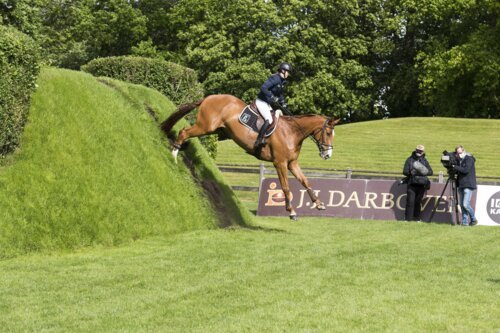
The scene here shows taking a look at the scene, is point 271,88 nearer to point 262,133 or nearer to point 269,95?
point 269,95

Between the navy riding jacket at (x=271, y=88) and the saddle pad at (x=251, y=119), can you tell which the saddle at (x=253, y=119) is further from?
the navy riding jacket at (x=271, y=88)

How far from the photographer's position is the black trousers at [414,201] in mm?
22406

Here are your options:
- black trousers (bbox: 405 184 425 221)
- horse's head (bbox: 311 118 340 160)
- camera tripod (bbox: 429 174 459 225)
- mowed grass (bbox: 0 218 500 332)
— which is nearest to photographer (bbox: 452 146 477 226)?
camera tripod (bbox: 429 174 459 225)

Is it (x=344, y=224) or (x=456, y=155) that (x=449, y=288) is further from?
(x=456, y=155)

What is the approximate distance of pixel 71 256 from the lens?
1202cm

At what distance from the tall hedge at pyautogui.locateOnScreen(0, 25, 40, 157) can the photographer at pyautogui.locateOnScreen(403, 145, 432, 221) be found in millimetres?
12352

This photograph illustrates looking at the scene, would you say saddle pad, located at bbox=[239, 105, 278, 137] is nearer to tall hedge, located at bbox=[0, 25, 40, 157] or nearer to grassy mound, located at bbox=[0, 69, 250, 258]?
grassy mound, located at bbox=[0, 69, 250, 258]

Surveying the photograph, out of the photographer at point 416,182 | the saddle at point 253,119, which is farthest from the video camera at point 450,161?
the saddle at point 253,119

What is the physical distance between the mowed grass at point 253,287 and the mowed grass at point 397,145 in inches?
906

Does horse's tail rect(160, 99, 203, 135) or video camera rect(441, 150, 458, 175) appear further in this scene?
video camera rect(441, 150, 458, 175)

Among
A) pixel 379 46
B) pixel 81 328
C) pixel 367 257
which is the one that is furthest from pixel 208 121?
pixel 379 46

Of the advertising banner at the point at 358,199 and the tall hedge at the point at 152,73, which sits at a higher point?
the tall hedge at the point at 152,73

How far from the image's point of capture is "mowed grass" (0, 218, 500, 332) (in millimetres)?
8055

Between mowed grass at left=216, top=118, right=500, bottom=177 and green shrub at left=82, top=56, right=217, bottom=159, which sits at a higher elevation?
green shrub at left=82, top=56, right=217, bottom=159
